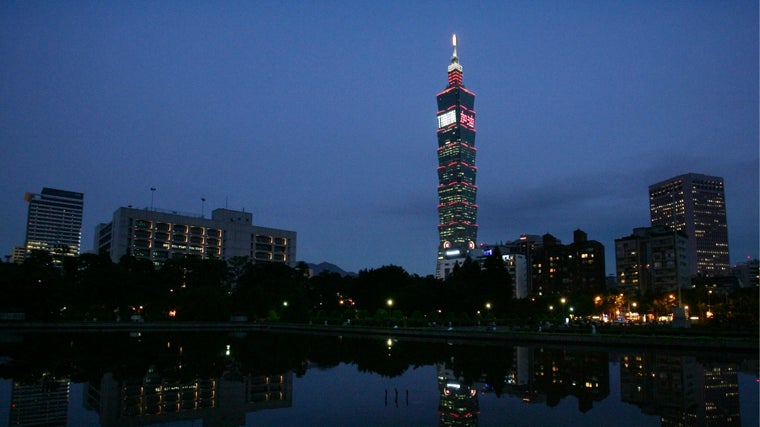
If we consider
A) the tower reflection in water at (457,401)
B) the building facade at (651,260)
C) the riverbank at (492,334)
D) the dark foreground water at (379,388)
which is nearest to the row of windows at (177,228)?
the riverbank at (492,334)

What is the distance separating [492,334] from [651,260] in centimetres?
15301

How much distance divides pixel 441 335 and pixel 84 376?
35623mm

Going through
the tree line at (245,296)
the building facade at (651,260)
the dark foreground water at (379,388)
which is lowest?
the dark foreground water at (379,388)

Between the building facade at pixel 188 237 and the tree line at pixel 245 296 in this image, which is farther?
the building facade at pixel 188 237

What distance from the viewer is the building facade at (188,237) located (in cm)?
13912

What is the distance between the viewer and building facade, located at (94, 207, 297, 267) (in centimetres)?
13912

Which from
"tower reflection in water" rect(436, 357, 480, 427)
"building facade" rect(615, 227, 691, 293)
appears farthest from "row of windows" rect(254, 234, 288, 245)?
"tower reflection in water" rect(436, 357, 480, 427)

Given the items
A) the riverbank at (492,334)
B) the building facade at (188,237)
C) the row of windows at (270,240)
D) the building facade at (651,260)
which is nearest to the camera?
the riverbank at (492,334)

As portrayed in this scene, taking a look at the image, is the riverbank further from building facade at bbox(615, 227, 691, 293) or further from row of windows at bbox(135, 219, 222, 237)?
building facade at bbox(615, 227, 691, 293)

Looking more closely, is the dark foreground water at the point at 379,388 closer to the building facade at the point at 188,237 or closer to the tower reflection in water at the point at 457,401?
the tower reflection in water at the point at 457,401

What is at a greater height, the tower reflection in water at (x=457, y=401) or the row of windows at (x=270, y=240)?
the row of windows at (x=270, y=240)

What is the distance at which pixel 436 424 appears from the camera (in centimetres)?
1714

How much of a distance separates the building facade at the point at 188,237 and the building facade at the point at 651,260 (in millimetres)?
111838

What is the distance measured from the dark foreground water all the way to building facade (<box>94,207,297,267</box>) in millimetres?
104108
